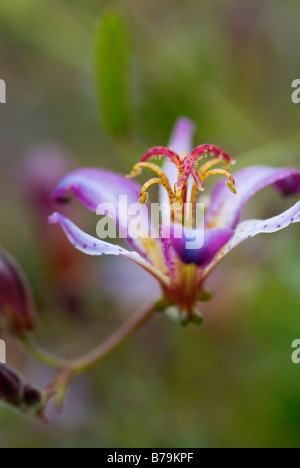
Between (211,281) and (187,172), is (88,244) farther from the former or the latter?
(211,281)

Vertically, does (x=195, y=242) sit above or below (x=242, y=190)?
below

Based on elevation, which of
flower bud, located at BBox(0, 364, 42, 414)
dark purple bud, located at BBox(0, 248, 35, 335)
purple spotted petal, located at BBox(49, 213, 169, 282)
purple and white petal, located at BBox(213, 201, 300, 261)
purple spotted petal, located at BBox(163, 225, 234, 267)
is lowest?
flower bud, located at BBox(0, 364, 42, 414)

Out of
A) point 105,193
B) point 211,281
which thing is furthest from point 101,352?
point 211,281

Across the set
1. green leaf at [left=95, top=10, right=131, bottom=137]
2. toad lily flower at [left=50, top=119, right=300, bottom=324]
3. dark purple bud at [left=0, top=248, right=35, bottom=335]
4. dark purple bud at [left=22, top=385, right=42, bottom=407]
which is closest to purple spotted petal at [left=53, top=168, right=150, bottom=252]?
toad lily flower at [left=50, top=119, right=300, bottom=324]

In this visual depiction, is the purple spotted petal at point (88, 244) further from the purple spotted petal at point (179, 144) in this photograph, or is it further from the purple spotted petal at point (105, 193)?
the purple spotted petal at point (179, 144)

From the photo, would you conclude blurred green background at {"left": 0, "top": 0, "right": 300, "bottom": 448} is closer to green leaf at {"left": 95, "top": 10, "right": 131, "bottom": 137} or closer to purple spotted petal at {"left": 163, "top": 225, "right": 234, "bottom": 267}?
green leaf at {"left": 95, "top": 10, "right": 131, "bottom": 137}
